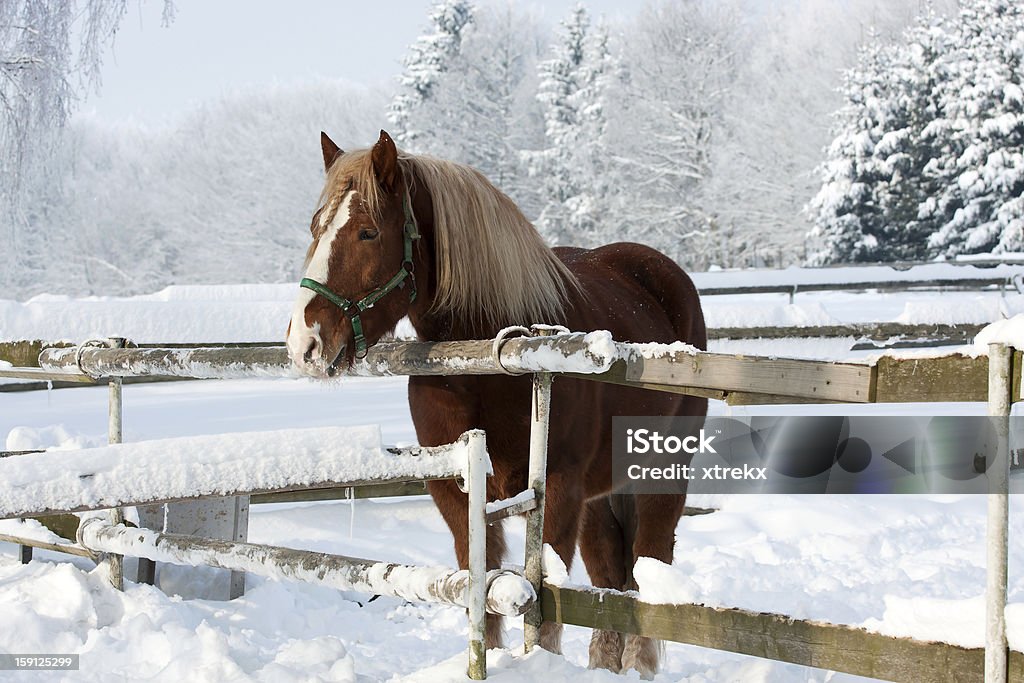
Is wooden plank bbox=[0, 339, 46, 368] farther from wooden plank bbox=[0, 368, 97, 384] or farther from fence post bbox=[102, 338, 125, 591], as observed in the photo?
fence post bbox=[102, 338, 125, 591]

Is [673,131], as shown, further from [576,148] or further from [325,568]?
[325,568]

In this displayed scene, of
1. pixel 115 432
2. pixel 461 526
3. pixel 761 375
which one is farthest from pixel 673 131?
pixel 761 375

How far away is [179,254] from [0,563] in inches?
1579

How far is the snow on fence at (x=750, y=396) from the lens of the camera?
1937 mm

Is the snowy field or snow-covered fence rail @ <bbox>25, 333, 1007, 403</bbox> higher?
snow-covered fence rail @ <bbox>25, 333, 1007, 403</bbox>

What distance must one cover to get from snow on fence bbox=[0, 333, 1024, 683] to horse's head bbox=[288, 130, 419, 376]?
0.44 ft

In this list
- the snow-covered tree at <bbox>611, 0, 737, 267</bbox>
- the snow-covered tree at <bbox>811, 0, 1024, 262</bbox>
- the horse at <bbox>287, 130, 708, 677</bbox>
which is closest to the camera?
the horse at <bbox>287, 130, 708, 677</bbox>

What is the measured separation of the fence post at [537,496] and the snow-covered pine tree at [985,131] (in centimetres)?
2704

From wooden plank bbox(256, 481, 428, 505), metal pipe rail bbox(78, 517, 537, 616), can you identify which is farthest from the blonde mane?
wooden plank bbox(256, 481, 428, 505)

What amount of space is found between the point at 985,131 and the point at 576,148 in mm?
14468

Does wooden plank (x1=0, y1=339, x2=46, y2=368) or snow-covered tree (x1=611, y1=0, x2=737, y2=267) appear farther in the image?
snow-covered tree (x1=611, y1=0, x2=737, y2=267)

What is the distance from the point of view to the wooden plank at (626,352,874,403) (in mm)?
2098

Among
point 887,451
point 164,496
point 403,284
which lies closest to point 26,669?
point 164,496

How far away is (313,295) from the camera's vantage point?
272 cm
